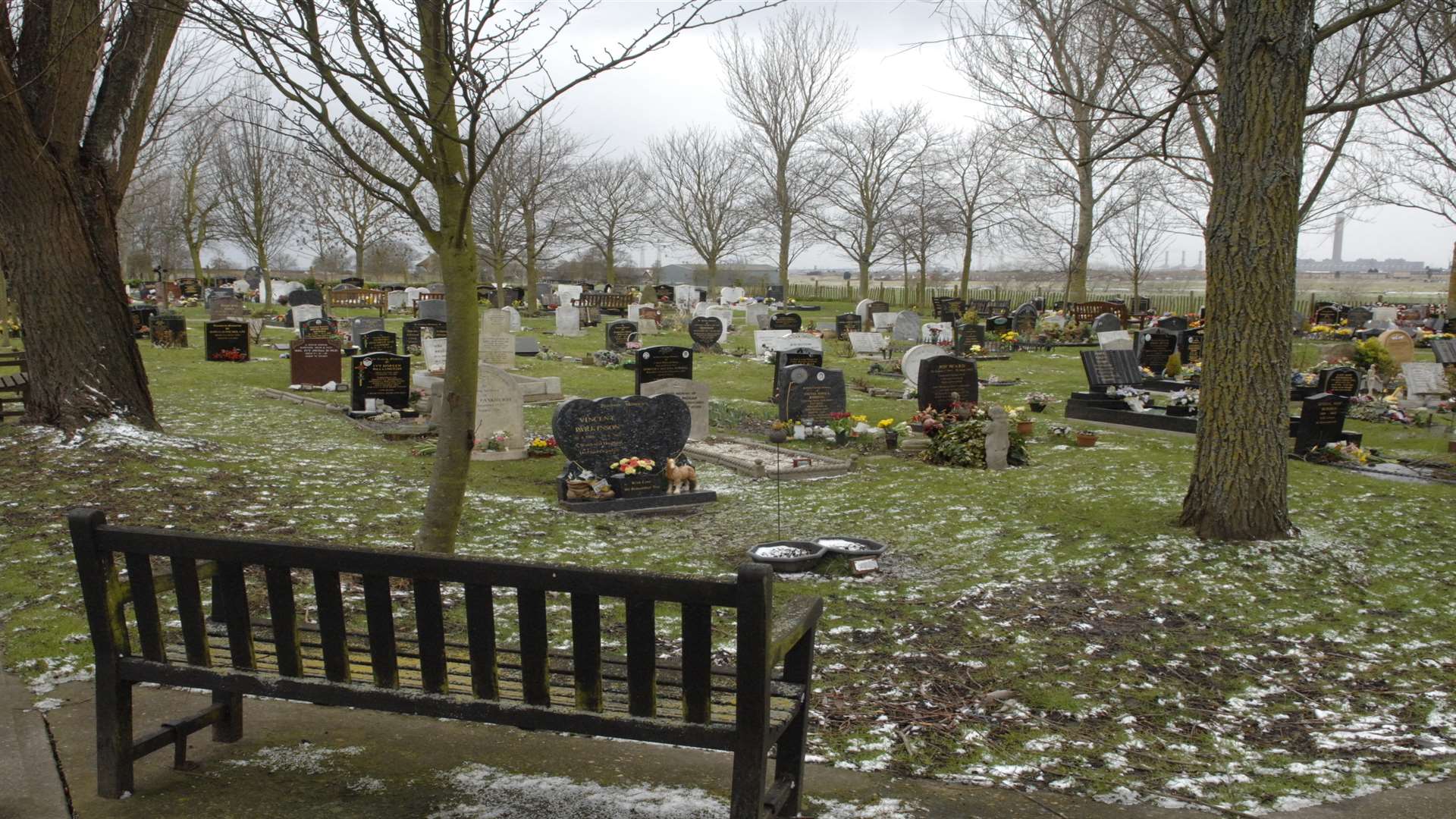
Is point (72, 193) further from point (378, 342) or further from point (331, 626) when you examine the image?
point (378, 342)

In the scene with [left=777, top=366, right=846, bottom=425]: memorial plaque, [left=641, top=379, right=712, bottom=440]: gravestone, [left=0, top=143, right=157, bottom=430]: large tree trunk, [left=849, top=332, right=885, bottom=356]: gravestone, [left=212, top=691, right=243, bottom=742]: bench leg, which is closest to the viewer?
[left=212, top=691, right=243, bottom=742]: bench leg

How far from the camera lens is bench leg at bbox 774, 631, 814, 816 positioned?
132 inches

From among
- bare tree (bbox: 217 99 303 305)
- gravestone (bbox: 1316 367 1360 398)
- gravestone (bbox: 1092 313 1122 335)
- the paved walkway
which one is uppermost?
bare tree (bbox: 217 99 303 305)

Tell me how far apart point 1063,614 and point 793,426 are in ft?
23.7

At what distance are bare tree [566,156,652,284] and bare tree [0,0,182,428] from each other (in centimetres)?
3532

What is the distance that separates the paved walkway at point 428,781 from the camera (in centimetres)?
336

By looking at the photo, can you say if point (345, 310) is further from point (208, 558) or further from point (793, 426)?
point (208, 558)

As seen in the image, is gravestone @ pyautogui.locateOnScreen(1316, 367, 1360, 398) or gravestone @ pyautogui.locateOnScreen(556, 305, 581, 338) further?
gravestone @ pyautogui.locateOnScreen(556, 305, 581, 338)

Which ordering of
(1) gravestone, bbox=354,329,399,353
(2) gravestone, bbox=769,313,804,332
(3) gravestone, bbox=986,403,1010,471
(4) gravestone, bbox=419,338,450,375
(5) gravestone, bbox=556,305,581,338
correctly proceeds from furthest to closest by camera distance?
(5) gravestone, bbox=556,305,581,338 < (2) gravestone, bbox=769,313,804,332 < (1) gravestone, bbox=354,329,399,353 < (4) gravestone, bbox=419,338,450,375 < (3) gravestone, bbox=986,403,1010,471

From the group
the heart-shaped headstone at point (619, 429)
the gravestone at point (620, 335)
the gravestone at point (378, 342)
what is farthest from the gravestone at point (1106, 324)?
the heart-shaped headstone at point (619, 429)

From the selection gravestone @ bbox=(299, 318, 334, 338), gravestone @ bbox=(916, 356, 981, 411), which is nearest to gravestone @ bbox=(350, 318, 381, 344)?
gravestone @ bbox=(299, 318, 334, 338)

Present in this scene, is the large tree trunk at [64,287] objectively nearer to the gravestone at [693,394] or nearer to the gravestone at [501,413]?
the gravestone at [501,413]

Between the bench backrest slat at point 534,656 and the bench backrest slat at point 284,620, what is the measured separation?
787 millimetres

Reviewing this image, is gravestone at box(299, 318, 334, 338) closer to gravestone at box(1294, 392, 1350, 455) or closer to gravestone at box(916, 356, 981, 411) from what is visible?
gravestone at box(916, 356, 981, 411)
